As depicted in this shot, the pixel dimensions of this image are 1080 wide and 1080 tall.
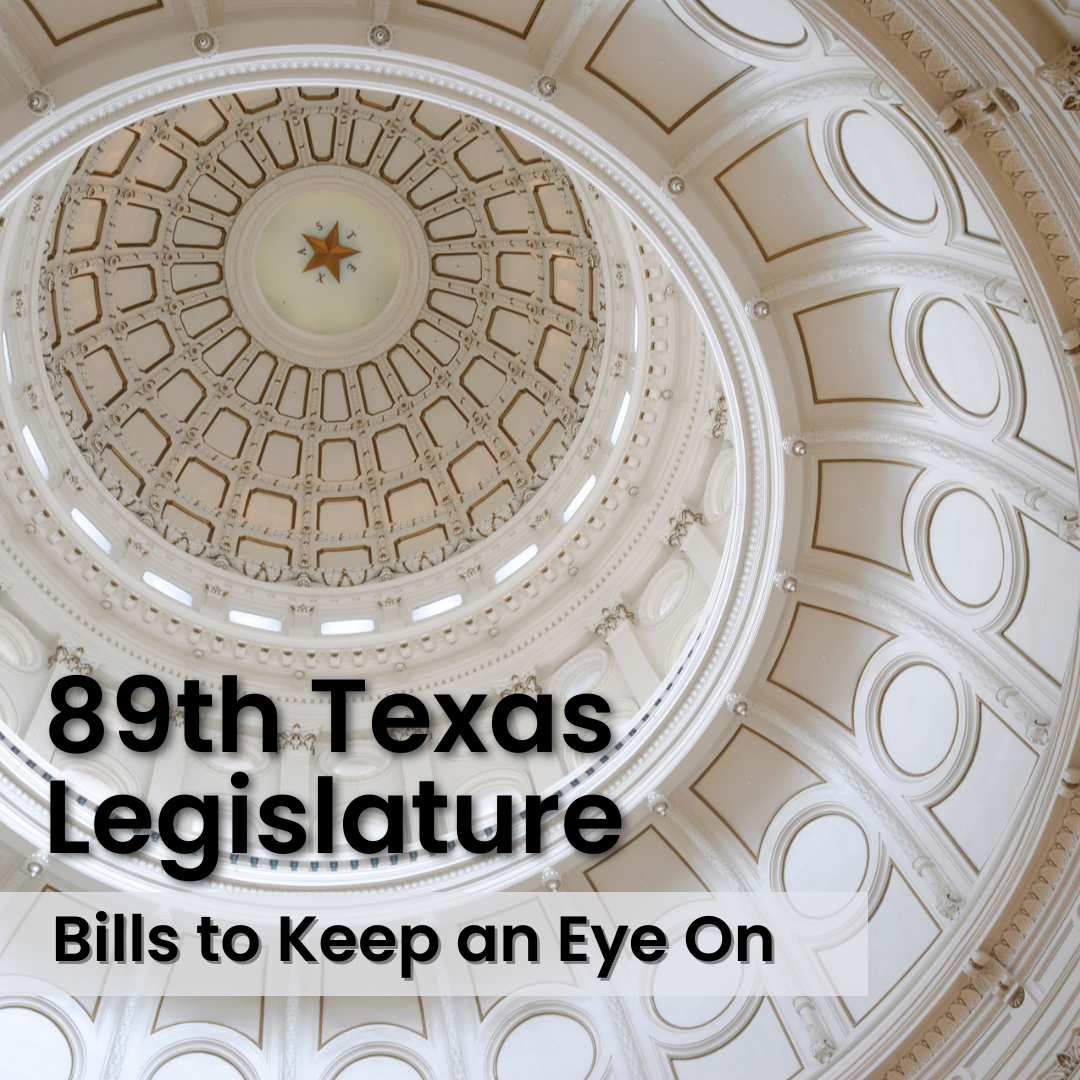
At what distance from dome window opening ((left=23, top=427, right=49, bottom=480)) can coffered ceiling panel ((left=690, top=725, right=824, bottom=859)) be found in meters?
16.9

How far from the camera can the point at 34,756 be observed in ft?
57.2

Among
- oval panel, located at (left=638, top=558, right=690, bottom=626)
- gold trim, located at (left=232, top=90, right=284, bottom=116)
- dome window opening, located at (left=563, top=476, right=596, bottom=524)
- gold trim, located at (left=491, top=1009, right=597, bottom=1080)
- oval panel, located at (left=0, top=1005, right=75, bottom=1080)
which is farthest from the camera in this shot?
gold trim, located at (left=232, top=90, right=284, bottom=116)

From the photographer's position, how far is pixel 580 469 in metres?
26.5

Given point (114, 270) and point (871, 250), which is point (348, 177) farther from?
point (871, 250)

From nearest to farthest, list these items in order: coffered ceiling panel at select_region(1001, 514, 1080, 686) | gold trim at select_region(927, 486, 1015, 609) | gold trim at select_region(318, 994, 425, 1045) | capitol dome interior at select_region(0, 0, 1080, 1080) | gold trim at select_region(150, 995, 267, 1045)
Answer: capitol dome interior at select_region(0, 0, 1080, 1080) → coffered ceiling panel at select_region(1001, 514, 1080, 686) → gold trim at select_region(927, 486, 1015, 609) → gold trim at select_region(150, 995, 267, 1045) → gold trim at select_region(318, 994, 425, 1045)

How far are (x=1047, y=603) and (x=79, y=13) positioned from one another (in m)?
14.5

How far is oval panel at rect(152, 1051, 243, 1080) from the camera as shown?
1655 centimetres

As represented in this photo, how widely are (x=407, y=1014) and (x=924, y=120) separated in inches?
640

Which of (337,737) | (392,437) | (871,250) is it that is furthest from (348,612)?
(871,250)

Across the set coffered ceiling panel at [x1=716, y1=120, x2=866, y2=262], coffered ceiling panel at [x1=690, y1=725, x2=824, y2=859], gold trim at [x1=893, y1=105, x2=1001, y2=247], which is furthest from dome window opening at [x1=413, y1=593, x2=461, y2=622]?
gold trim at [x1=893, y1=105, x2=1001, y2=247]

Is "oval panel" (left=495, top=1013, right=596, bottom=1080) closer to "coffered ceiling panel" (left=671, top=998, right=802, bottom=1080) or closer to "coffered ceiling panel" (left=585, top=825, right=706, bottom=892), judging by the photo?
"coffered ceiling panel" (left=671, top=998, right=802, bottom=1080)

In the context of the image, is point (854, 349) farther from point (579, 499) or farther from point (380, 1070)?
point (380, 1070)

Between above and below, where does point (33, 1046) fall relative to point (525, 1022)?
above

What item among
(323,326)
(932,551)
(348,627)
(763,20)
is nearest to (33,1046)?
(348,627)
